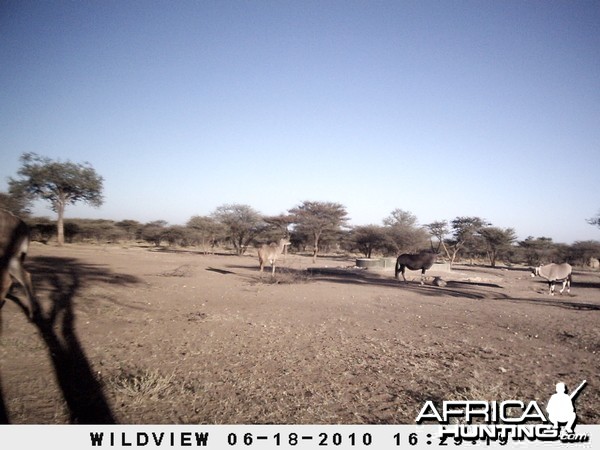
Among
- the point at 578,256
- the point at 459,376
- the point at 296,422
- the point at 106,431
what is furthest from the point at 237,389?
the point at 578,256

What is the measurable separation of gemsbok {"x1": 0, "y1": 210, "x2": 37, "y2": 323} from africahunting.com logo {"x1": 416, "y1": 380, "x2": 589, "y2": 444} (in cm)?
492

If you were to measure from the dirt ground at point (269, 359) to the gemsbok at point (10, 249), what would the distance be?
1034 millimetres

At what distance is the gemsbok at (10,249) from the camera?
141 inches

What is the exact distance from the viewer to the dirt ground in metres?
3.02

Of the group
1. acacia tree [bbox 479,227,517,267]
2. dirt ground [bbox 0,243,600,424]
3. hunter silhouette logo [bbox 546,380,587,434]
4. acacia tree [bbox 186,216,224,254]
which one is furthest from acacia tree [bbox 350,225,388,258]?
Answer: hunter silhouette logo [bbox 546,380,587,434]

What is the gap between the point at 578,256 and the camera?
41.3 m

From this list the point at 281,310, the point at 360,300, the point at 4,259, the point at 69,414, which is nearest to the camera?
the point at 69,414

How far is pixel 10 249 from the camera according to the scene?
4082 millimetres

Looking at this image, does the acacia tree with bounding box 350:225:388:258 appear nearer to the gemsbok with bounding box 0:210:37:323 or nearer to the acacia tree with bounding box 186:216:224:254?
the acacia tree with bounding box 186:216:224:254

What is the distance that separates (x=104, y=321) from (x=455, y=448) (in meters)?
6.38

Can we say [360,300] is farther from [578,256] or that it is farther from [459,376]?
[578,256]

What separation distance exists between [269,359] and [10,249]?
3985 millimetres

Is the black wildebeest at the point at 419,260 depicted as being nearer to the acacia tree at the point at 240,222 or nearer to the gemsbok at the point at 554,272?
the gemsbok at the point at 554,272

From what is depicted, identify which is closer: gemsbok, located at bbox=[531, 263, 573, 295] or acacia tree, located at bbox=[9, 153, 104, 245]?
gemsbok, located at bbox=[531, 263, 573, 295]
